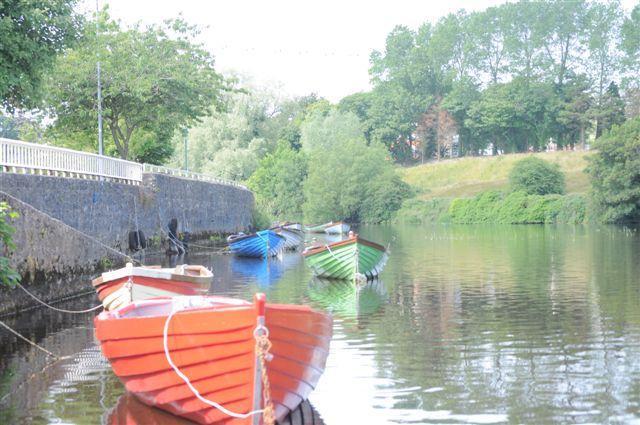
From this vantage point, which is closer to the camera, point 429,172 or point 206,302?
point 206,302

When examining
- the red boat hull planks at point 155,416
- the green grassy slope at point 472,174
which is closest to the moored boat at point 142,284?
the red boat hull planks at point 155,416

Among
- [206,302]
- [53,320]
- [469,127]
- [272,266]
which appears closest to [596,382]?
[206,302]

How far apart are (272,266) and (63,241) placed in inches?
500

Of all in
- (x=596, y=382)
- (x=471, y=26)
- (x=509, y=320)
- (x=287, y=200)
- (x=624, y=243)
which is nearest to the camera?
(x=596, y=382)

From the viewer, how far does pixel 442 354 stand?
42.0 feet

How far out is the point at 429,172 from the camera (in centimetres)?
9281

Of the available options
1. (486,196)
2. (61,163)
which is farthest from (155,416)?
(486,196)

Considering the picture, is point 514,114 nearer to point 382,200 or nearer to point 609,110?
point 609,110

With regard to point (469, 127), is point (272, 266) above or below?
below

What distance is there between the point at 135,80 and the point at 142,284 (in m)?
23.0

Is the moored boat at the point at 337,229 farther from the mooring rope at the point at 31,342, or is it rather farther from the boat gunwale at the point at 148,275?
the mooring rope at the point at 31,342

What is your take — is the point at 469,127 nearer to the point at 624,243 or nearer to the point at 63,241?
the point at 624,243

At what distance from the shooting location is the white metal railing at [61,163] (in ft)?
63.3

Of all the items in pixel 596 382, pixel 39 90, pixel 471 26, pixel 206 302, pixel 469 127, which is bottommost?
pixel 596 382
